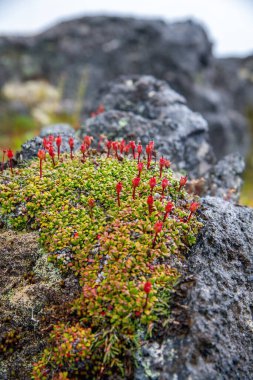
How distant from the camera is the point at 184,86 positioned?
2116 cm

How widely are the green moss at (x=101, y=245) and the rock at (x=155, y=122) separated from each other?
2308 millimetres

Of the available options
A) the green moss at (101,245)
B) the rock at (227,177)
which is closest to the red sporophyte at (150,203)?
the green moss at (101,245)

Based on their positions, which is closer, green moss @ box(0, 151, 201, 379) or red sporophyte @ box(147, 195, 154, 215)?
green moss @ box(0, 151, 201, 379)

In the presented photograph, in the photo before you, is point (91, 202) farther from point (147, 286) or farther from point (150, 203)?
point (147, 286)

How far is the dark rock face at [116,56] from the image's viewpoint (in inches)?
888

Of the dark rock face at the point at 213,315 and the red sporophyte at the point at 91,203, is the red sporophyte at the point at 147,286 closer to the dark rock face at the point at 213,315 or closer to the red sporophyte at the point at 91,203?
the dark rock face at the point at 213,315

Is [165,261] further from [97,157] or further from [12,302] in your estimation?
[97,157]

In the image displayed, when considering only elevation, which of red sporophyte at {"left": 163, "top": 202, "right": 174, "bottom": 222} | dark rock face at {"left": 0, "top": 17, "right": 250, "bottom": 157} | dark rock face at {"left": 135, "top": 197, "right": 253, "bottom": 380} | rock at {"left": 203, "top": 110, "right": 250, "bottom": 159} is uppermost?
dark rock face at {"left": 0, "top": 17, "right": 250, "bottom": 157}

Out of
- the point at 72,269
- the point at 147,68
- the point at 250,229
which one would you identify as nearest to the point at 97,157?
the point at 72,269

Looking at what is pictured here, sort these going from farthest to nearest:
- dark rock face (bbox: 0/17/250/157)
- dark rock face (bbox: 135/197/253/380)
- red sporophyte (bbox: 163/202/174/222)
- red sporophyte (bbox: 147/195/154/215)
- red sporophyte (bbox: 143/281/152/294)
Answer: dark rock face (bbox: 0/17/250/157), red sporophyte (bbox: 147/195/154/215), red sporophyte (bbox: 163/202/174/222), red sporophyte (bbox: 143/281/152/294), dark rock face (bbox: 135/197/253/380)

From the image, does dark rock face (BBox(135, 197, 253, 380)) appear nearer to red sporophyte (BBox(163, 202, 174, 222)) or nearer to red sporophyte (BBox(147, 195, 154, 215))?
red sporophyte (BBox(163, 202, 174, 222))

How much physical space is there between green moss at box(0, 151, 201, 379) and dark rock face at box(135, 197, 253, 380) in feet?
0.70

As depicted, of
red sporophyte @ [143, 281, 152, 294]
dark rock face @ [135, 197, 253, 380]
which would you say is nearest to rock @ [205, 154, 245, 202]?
dark rock face @ [135, 197, 253, 380]

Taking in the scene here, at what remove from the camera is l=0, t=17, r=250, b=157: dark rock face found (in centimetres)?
2255
